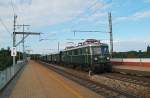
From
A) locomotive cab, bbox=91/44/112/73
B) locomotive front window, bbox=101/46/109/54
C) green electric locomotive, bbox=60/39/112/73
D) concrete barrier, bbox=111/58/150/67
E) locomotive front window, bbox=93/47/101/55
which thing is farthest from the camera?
concrete barrier, bbox=111/58/150/67

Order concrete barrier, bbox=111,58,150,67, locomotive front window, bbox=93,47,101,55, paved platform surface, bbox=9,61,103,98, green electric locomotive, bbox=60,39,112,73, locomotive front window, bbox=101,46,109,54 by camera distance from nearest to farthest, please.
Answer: paved platform surface, bbox=9,61,103,98
green electric locomotive, bbox=60,39,112,73
locomotive front window, bbox=93,47,101,55
locomotive front window, bbox=101,46,109,54
concrete barrier, bbox=111,58,150,67

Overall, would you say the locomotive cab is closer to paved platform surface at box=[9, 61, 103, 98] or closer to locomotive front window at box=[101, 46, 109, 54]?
locomotive front window at box=[101, 46, 109, 54]

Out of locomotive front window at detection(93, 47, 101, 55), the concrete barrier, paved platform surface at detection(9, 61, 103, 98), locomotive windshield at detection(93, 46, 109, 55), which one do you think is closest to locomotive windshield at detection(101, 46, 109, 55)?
locomotive windshield at detection(93, 46, 109, 55)

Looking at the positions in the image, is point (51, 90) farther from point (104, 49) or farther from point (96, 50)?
point (104, 49)

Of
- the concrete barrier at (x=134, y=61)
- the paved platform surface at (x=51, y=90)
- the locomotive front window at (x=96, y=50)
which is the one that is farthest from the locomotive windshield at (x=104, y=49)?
the paved platform surface at (x=51, y=90)

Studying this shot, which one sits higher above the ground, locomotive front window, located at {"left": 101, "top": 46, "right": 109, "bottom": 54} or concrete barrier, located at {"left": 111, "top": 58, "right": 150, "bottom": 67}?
locomotive front window, located at {"left": 101, "top": 46, "right": 109, "bottom": 54}

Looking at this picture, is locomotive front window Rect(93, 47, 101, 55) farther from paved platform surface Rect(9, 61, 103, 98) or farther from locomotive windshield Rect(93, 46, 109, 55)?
paved platform surface Rect(9, 61, 103, 98)

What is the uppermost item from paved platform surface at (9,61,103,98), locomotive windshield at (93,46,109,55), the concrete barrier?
locomotive windshield at (93,46,109,55)

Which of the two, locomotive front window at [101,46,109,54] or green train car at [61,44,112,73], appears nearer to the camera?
green train car at [61,44,112,73]

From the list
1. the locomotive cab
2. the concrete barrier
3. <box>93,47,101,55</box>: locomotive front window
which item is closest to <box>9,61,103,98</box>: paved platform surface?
the locomotive cab

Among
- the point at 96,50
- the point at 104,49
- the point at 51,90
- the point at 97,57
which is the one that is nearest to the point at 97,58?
the point at 97,57

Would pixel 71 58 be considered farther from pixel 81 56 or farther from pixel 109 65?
pixel 109 65

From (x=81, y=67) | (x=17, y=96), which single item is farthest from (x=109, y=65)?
(x=17, y=96)

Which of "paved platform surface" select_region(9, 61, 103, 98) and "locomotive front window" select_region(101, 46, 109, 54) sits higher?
"locomotive front window" select_region(101, 46, 109, 54)
